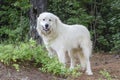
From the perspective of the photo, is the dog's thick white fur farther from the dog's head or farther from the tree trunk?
the tree trunk

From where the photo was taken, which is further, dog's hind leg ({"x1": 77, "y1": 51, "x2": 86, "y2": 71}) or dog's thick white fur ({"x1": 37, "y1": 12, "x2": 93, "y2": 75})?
dog's hind leg ({"x1": 77, "y1": 51, "x2": 86, "y2": 71})

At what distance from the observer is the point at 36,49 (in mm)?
6348

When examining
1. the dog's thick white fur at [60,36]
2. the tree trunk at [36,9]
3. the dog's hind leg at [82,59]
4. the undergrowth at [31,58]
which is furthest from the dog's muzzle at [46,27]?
the tree trunk at [36,9]

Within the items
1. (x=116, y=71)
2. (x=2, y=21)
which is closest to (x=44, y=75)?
(x=116, y=71)

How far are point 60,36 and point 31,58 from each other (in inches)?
47.4

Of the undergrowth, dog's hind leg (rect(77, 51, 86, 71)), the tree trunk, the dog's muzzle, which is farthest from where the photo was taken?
the tree trunk

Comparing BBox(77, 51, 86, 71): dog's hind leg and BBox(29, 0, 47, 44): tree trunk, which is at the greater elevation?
BBox(29, 0, 47, 44): tree trunk

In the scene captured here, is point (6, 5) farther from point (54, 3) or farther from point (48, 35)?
point (48, 35)

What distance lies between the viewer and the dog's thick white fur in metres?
7.22

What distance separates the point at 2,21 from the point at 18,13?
0.84 meters

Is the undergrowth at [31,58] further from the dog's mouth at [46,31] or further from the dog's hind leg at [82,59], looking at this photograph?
the dog's hind leg at [82,59]

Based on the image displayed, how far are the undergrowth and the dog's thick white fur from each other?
0.90 metres

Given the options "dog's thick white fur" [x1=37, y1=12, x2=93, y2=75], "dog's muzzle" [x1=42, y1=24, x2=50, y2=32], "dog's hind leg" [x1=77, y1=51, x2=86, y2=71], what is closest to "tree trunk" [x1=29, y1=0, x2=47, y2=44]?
"dog's hind leg" [x1=77, y1=51, x2=86, y2=71]

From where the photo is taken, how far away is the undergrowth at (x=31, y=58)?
19.6ft
